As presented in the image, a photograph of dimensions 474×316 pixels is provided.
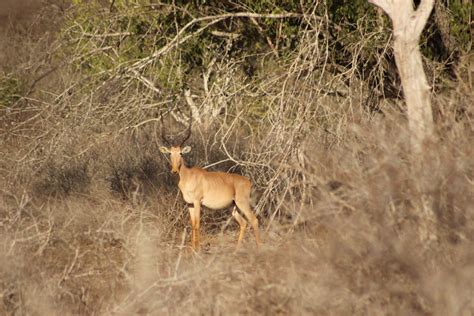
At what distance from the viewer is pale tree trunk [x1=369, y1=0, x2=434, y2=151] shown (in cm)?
862

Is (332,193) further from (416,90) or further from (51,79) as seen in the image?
(51,79)

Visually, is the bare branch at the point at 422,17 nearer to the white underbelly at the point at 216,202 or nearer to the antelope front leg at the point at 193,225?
the antelope front leg at the point at 193,225

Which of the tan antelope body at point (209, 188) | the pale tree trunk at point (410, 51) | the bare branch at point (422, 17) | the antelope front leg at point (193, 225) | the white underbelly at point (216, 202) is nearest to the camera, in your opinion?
the pale tree trunk at point (410, 51)

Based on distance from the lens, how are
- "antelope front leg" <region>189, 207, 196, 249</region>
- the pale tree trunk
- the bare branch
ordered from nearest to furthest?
the pale tree trunk
the bare branch
"antelope front leg" <region>189, 207, 196, 249</region>

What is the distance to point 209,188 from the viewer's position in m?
12.9

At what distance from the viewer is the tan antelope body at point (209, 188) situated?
42.2 feet

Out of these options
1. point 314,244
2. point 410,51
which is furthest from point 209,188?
point 314,244

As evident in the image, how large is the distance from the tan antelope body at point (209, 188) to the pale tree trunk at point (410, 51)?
4.36 metres

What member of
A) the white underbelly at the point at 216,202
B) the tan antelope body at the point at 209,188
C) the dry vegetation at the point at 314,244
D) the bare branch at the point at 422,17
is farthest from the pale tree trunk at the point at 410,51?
the white underbelly at the point at 216,202

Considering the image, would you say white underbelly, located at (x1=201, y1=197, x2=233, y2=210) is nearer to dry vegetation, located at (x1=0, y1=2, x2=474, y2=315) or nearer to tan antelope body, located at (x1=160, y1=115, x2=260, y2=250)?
tan antelope body, located at (x1=160, y1=115, x2=260, y2=250)

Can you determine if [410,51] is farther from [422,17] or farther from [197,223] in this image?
[197,223]

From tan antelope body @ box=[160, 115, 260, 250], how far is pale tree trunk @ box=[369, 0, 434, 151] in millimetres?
4363

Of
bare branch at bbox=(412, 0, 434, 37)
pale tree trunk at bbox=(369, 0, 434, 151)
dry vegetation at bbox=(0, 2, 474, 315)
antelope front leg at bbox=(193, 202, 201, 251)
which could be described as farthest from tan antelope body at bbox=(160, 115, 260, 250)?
bare branch at bbox=(412, 0, 434, 37)

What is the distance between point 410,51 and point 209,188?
4711 millimetres
